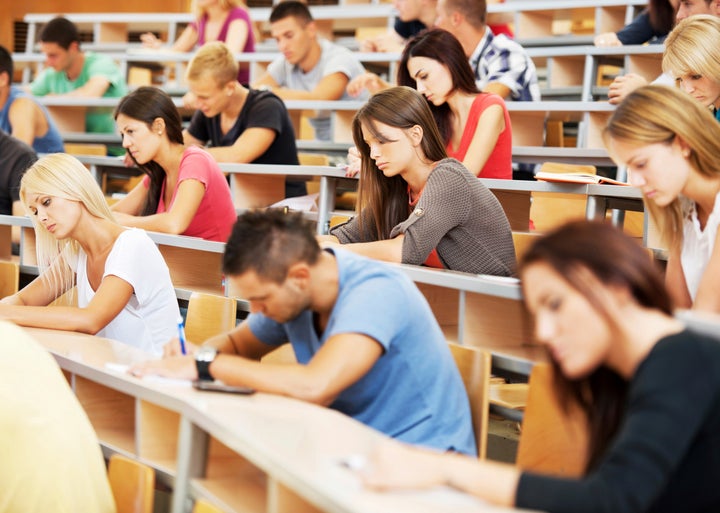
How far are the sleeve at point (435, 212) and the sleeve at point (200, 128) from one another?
2124 millimetres

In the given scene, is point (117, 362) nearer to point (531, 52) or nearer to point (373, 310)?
point (373, 310)

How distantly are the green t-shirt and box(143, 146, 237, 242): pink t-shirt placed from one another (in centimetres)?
245

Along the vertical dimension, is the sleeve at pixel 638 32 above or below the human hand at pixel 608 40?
above

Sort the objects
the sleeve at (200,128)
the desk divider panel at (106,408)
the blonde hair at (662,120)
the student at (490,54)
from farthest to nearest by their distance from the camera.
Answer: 1. the sleeve at (200,128)
2. the student at (490,54)
3. the desk divider panel at (106,408)
4. the blonde hair at (662,120)

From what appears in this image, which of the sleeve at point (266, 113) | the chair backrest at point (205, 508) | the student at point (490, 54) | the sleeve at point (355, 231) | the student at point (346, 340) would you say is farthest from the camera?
the student at point (490, 54)

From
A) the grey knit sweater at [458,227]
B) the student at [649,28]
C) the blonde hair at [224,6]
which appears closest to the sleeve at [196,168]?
the grey knit sweater at [458,227]

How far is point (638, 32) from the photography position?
4633 mm

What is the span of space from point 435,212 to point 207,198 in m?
1.19

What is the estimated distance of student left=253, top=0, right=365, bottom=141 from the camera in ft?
16.5

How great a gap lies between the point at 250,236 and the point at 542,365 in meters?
0.61

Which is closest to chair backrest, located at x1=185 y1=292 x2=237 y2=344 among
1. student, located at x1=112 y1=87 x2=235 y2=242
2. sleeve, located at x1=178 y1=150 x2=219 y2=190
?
student, located at x1=112 y1=87 x2=235 y2=242

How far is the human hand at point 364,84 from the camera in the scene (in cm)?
467

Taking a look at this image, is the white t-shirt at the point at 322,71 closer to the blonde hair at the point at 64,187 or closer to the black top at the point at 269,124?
the black top at the point at 269,124

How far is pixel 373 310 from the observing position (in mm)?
1782
